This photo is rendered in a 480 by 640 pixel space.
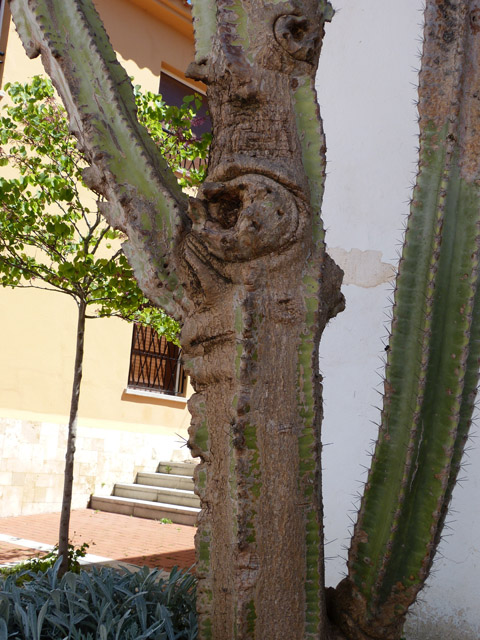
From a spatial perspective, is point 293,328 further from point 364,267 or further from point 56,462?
point 56,462

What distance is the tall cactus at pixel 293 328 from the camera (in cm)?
229

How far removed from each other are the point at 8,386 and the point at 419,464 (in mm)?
7990

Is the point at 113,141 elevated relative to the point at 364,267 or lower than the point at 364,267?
lower

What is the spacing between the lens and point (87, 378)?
34.6 ft

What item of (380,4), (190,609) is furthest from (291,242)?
(380,4)

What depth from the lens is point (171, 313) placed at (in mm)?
2658

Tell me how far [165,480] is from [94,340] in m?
2.37

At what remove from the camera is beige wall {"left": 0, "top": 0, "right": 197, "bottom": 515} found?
941 centimetres

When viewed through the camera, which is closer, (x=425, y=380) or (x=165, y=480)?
(x=425, y=380)

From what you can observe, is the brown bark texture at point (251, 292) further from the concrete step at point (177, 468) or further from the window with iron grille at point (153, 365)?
the window with iron grille at point (153, 365)

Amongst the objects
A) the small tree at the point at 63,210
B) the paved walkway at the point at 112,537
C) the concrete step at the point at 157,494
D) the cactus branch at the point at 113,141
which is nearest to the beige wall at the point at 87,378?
the concrete step at the point at 157,494

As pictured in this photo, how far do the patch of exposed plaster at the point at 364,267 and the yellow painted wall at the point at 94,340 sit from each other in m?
5.65

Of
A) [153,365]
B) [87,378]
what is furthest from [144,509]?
[153,365]

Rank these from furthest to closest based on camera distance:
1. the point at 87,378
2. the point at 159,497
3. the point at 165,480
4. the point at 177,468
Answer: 1. the point at 177,468
2. the point at 165,480
3. the point at 87,378
4. the point at 159,497
